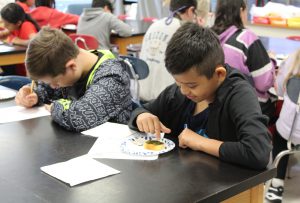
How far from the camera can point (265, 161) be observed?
1290 mm

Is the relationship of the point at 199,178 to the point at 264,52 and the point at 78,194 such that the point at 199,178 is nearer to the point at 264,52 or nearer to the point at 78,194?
the point at 78,194

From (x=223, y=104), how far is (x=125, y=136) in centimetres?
37

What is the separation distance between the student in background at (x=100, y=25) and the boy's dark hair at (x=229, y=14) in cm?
179

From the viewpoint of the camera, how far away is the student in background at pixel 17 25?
4.24 m

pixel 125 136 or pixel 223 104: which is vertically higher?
pixel 223 104

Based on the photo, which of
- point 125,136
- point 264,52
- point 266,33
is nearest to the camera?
point 125,136

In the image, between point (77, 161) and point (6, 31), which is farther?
point (6, 31)

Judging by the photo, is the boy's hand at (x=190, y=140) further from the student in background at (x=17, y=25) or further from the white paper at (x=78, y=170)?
the student in background at (x=17, y=25)

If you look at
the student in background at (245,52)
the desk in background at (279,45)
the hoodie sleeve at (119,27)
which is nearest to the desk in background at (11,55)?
the hoodie sleeve at (119,27)

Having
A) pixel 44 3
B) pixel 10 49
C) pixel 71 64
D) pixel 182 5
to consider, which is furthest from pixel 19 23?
pixel 71 64

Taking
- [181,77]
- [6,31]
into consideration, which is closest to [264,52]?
[181,77]

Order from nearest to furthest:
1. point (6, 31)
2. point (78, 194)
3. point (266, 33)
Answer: point (78, 194), point (266, 33), point (6, 31)

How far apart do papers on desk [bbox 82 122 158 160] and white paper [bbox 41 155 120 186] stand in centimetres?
A: 7

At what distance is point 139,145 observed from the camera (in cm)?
147
